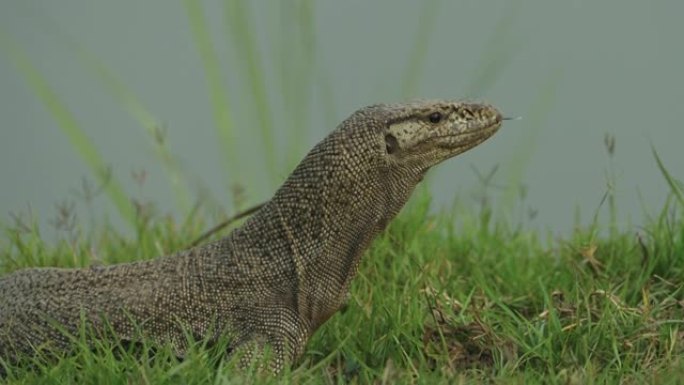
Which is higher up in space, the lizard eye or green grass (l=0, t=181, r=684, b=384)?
the lizard eye

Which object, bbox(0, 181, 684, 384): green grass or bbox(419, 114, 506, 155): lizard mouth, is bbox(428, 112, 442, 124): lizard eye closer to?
bbox(419, 114, 506, 155): lizard mouth

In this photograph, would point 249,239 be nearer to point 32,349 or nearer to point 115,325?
point 115,325

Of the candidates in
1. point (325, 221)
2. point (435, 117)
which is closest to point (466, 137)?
point (435, 117)

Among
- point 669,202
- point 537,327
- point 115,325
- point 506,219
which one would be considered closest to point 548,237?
point 506,219

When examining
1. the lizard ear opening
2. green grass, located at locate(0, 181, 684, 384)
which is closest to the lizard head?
the lizard ear opening

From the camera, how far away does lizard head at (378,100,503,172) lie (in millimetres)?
7094

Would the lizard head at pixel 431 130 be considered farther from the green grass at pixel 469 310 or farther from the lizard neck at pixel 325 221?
the green grass at pixel 469 310

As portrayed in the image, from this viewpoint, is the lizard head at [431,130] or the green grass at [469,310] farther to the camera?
the lizard head at [431,130]

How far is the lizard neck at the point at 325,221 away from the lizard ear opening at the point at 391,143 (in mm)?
76

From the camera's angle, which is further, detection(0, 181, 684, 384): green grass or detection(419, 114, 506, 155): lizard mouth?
detection(419, 114, 506, 155): lizard mouth

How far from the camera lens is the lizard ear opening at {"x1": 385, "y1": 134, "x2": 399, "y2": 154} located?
709 centimetres

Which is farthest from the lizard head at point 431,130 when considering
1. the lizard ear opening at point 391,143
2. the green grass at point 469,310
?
the green grass at point 469,310

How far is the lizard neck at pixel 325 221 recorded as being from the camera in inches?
279

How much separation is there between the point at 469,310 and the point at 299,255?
124cm
